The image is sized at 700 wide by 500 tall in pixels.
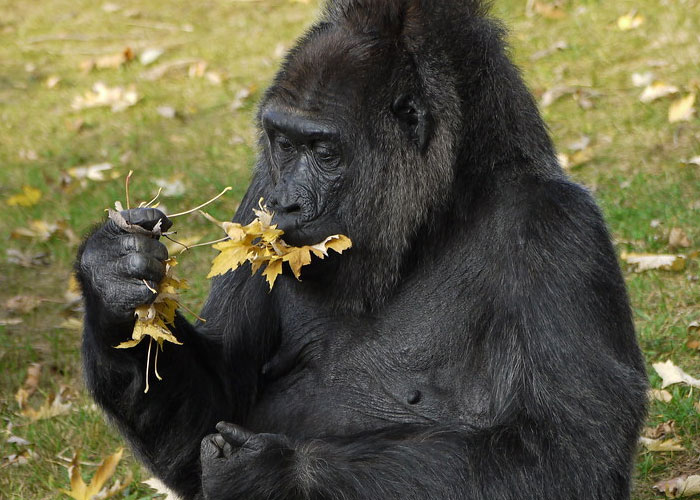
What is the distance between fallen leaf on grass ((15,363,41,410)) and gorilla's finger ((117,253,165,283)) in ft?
9.05

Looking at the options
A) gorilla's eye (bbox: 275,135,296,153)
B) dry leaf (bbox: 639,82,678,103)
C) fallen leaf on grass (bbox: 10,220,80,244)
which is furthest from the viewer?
dry leaf (bbox: 639,82,678,103)

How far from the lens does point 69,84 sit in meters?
12.6

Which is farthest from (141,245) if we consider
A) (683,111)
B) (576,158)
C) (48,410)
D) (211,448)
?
(683,111)

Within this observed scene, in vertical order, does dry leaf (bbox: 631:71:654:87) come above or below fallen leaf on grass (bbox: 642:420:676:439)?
above

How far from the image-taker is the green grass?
6262 mm

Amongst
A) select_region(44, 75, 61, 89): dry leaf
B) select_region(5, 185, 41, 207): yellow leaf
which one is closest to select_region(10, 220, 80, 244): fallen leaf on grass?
select_region(5, 185, 41, 207): yellow leaf

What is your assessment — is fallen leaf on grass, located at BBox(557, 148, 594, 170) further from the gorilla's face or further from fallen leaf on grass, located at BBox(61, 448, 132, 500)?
the gorilla's face

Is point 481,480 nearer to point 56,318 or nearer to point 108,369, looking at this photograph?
Result: point 108,369

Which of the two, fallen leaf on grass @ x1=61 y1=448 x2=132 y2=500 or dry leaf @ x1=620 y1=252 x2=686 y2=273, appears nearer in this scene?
fallen leaf on grass @ x1=61 y1=448 x2=132 y2=500

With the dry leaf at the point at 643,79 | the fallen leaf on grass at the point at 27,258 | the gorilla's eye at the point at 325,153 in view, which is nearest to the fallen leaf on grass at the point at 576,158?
the dry leaf at the point at 643,79

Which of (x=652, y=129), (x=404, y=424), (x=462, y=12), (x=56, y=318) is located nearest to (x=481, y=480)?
(x=404, y=424)

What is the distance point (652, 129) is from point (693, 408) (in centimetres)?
414

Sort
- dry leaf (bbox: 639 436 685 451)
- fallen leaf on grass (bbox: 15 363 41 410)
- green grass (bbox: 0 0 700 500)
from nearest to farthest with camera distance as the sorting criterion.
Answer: dry leaf (bbox: 639 436 685 451)
green grass (bbox: 0 0 700 500)
fallen leaf on grass (bbox: 15 363 41 410)

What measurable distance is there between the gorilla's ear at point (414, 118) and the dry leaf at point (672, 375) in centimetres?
232
